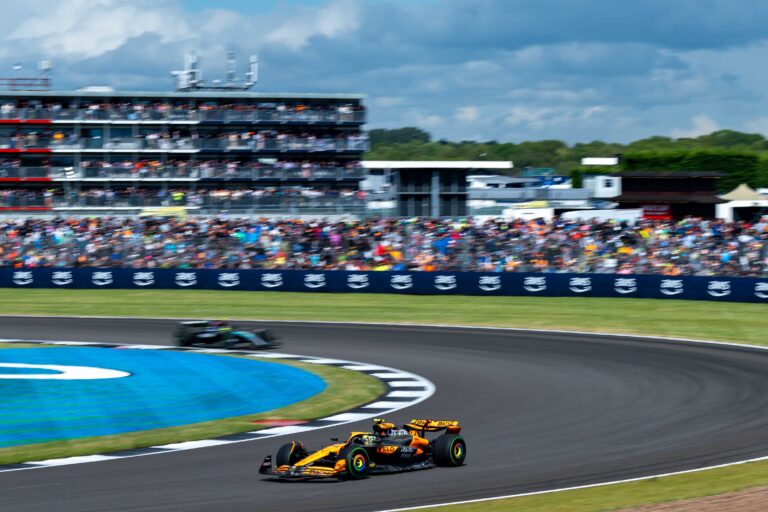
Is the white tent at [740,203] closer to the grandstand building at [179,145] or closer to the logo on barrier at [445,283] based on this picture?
the grandstand building at [179,145]

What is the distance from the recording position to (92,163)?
65.8 metres

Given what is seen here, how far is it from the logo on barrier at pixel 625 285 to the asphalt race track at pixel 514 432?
10323 millimetres

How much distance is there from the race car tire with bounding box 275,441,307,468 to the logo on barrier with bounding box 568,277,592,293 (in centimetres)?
2653

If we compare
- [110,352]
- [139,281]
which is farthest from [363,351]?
[139,281]

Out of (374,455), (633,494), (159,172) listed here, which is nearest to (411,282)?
(374,455)

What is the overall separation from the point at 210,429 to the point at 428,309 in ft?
66.2

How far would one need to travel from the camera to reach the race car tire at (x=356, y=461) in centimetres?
1084

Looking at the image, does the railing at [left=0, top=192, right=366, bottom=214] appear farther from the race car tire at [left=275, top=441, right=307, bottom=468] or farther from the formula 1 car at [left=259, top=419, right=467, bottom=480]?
the race car tire at [left=275, top=441, right=307, bottom=468]

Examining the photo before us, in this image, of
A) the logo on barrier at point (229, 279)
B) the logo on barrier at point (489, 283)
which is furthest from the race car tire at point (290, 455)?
the logo on barrier at point (229, 279)

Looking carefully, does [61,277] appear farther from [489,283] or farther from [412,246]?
[489,283]

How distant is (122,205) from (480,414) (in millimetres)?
47864

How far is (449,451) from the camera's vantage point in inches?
456

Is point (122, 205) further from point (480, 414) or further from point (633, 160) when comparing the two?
point (633, 160)

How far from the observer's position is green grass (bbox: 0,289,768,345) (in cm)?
3000
